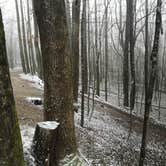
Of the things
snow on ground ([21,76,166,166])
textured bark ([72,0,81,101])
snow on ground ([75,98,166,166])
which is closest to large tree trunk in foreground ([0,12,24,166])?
snow on ground ([21,76,166,166])

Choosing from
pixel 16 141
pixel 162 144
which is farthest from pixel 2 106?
pixel 162 144

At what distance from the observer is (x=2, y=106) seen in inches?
82.3

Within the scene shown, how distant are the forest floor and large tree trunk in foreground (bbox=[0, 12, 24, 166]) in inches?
60.3

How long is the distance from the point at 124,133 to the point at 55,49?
18.5 feet

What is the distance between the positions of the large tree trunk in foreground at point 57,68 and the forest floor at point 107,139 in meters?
0.70

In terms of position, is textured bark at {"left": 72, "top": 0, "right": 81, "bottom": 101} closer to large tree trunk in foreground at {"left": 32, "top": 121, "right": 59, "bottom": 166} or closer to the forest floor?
the forest floor

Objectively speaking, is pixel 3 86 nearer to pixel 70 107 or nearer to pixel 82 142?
pixel 70 107

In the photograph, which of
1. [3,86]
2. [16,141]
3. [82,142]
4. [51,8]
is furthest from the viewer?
[82,142]

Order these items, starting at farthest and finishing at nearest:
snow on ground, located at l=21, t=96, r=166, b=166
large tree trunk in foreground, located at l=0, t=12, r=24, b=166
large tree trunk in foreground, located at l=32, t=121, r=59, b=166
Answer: snow on ground, located at l=21, t=96, r=166, b=166 → large tree trunk in foreground, located at l=32, t=121, r=59, b=166 → large tree trunk in foreground, located at l=0, t=12, r=24, b=166

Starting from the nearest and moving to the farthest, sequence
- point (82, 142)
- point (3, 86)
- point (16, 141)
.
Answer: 1. point (3, 86)
2. point (16, 141)
3. point (82, 142)

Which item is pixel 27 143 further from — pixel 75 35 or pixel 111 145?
pixel 75 35

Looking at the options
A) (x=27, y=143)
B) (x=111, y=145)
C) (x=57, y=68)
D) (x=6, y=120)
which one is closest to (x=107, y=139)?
(x=111, y=145)

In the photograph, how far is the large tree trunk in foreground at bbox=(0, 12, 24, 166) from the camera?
2.08 metres

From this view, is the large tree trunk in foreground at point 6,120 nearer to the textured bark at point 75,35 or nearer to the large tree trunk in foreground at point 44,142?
the large tree trunk in foreground at point 44,142
